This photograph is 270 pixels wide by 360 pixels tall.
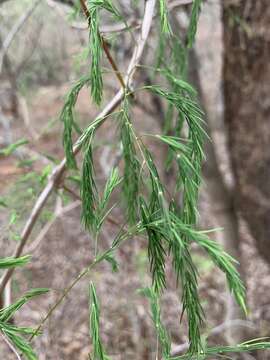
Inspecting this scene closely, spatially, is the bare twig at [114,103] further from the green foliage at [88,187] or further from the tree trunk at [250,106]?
the tree trunk at [250,106]

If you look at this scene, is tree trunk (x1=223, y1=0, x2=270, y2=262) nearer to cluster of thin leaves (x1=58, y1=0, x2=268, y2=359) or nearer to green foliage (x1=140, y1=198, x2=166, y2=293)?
cluster of thin leaves (x1=58, y1=0, x2=268, y2=359)

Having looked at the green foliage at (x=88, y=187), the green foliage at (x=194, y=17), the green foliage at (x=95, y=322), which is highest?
the green foliage at (x=194, y=17)

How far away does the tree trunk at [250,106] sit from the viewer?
235 cm

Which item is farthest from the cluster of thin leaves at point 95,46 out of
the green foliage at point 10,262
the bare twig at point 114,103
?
the green foliage at point 10,262

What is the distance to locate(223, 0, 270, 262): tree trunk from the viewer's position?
2.35 m

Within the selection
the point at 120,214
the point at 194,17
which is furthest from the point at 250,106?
the point at 120,214

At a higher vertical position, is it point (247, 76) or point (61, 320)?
point (247, 76)

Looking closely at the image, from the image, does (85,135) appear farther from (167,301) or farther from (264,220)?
(167,301)

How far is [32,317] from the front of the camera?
3582mm

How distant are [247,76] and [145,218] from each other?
2114 mm

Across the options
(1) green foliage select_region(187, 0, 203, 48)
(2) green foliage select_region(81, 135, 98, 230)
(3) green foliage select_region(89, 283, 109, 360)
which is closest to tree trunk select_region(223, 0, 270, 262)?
(1) green foliage select_region(187, 0, 203, 48)

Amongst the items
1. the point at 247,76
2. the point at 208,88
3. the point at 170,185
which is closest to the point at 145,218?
the point at 247,76

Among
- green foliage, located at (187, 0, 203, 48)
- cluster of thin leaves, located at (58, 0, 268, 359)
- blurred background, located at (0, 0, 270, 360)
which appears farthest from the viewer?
blurred background, located at (0, 0, 270, 360)

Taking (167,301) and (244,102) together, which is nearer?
(244,102)
